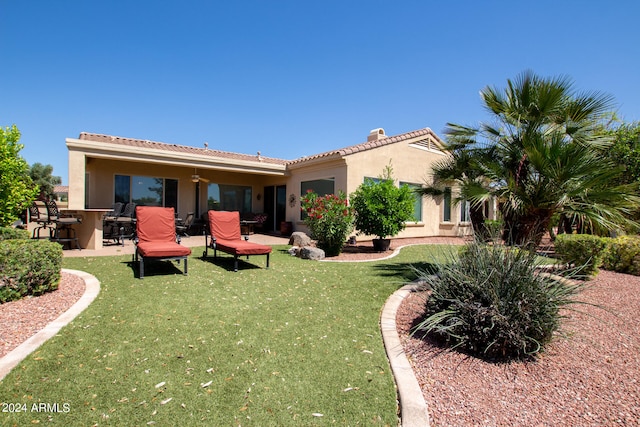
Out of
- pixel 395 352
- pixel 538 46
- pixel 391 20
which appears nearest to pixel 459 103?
pixel 538 46

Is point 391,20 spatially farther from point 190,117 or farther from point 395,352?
point 190,117

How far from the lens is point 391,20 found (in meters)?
10.2

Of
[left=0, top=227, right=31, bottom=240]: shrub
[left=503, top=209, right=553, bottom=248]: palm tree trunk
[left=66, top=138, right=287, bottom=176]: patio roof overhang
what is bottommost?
[left=0, top=227, right=31, bottom=240]: shrub

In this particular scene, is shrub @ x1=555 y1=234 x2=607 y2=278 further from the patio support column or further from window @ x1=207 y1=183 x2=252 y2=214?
window @ x1=207 y1=183 x2=252 y2=214

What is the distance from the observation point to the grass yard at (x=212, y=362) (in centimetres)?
260

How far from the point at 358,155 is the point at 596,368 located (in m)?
10.7

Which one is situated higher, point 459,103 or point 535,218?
point 459,103

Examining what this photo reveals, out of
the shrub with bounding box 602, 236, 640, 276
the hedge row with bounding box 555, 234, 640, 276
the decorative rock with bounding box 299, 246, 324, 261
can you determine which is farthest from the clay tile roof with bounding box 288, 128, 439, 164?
the shrub with bounding box 602, 236, 640, 276

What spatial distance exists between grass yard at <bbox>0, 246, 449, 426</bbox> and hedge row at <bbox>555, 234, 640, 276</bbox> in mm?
5122

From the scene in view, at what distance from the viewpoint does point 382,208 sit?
432 inches

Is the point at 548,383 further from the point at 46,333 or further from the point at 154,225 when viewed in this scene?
the point at 154,225

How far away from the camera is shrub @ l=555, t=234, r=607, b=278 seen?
7.37 metres

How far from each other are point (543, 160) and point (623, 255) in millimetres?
4913

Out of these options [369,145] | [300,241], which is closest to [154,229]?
[300,241]
